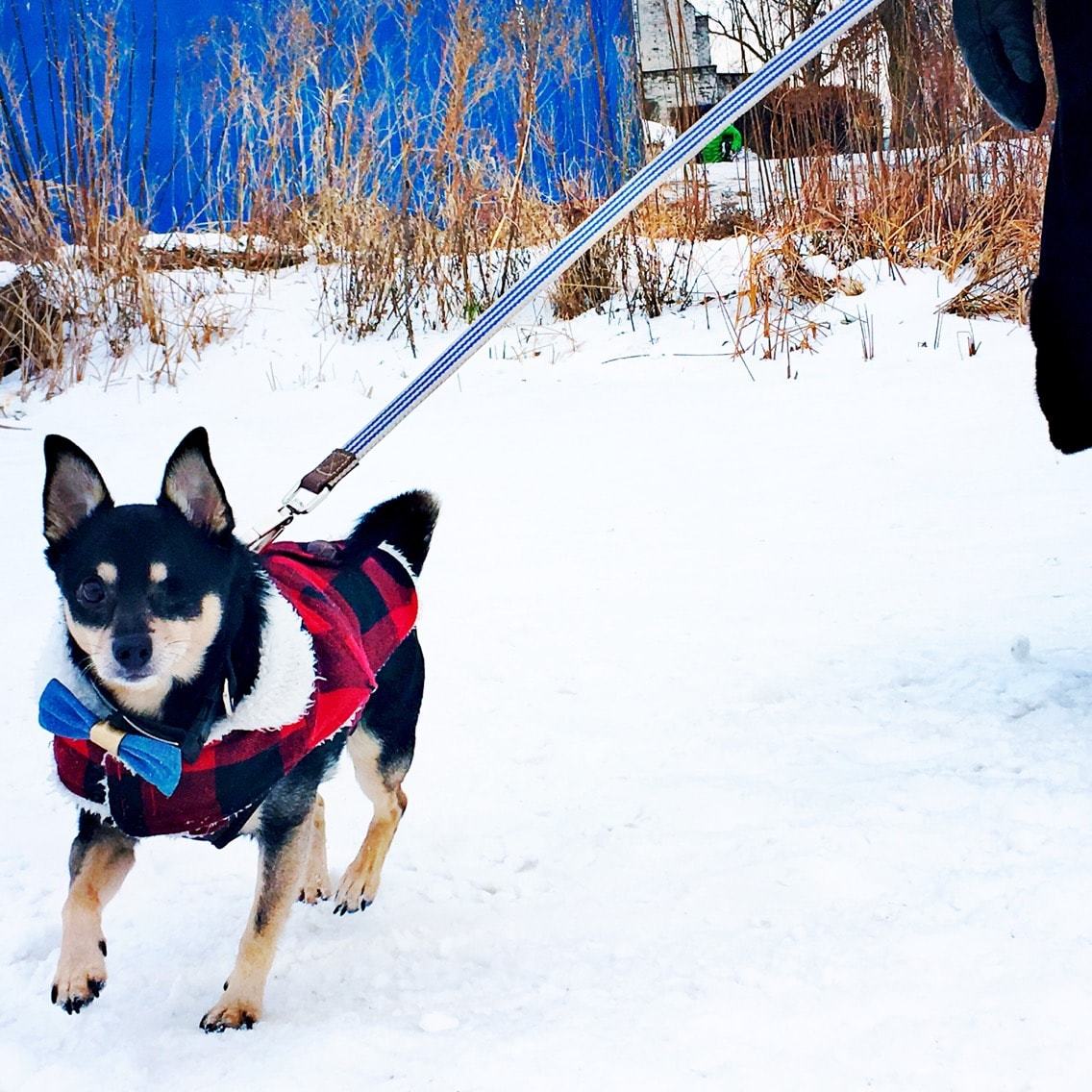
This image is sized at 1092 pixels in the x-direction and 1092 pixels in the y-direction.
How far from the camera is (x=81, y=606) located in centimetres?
188

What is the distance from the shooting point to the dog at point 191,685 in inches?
73.2

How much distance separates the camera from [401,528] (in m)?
2.47

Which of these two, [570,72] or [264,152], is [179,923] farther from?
[264,152]

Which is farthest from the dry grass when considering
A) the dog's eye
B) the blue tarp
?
the dog's eye

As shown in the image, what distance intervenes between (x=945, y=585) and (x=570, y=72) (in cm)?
453

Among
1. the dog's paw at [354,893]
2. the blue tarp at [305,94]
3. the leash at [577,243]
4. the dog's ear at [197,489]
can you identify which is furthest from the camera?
the blue tarp at [305,94]

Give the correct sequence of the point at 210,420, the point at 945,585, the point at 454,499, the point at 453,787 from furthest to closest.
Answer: the point at 210,420
the point at 454,499
the point at 945,585
the point at 453,787

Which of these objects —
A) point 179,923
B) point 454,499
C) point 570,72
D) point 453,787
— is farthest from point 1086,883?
point 570,72

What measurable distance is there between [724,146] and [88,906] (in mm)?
5004

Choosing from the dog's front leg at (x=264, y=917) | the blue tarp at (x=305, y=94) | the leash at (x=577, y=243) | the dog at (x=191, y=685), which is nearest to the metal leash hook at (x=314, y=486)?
the leash at (x=577, y=243)

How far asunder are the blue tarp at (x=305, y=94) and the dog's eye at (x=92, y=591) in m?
5.31

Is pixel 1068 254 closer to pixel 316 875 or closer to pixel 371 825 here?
pixel 371 825

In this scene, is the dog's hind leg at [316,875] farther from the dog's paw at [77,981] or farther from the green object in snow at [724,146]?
the green object in snow at [724,146]

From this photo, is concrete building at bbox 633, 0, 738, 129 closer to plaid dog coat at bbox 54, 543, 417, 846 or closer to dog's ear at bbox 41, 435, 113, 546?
plaid dog coat at bbox 54, 543, 417, 846
